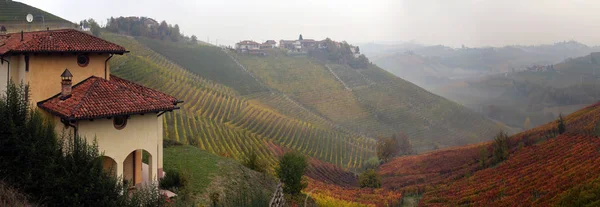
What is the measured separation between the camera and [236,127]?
51.9m

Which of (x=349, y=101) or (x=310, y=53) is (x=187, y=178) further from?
(x=310, y=53)

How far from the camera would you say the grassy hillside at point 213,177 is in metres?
16.2

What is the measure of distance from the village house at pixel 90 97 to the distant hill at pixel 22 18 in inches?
953

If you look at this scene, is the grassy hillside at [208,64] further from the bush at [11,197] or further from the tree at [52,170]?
the bush at [11,197]

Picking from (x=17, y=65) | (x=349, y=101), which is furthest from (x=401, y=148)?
(x=17, y=65)

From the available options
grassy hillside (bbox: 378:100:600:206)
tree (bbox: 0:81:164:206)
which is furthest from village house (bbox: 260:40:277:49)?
tree (bbox: 0:81:164:206)

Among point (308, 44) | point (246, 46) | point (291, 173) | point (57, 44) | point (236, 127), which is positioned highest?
point (308, 44)

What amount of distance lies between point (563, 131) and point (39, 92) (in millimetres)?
34461

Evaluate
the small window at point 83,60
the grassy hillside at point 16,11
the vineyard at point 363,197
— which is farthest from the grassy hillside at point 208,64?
the small window at point 83,60

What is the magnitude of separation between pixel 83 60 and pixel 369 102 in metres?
86.6

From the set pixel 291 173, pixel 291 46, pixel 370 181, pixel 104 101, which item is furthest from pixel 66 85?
pixel 291 46

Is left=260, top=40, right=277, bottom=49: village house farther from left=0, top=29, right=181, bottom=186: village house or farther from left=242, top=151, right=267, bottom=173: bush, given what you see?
left=0, top=29, right=181, bottom=186: village house

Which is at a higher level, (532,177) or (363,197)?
(532,177)

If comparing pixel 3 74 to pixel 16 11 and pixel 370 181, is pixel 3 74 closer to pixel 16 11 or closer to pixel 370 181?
pixel 370 181
